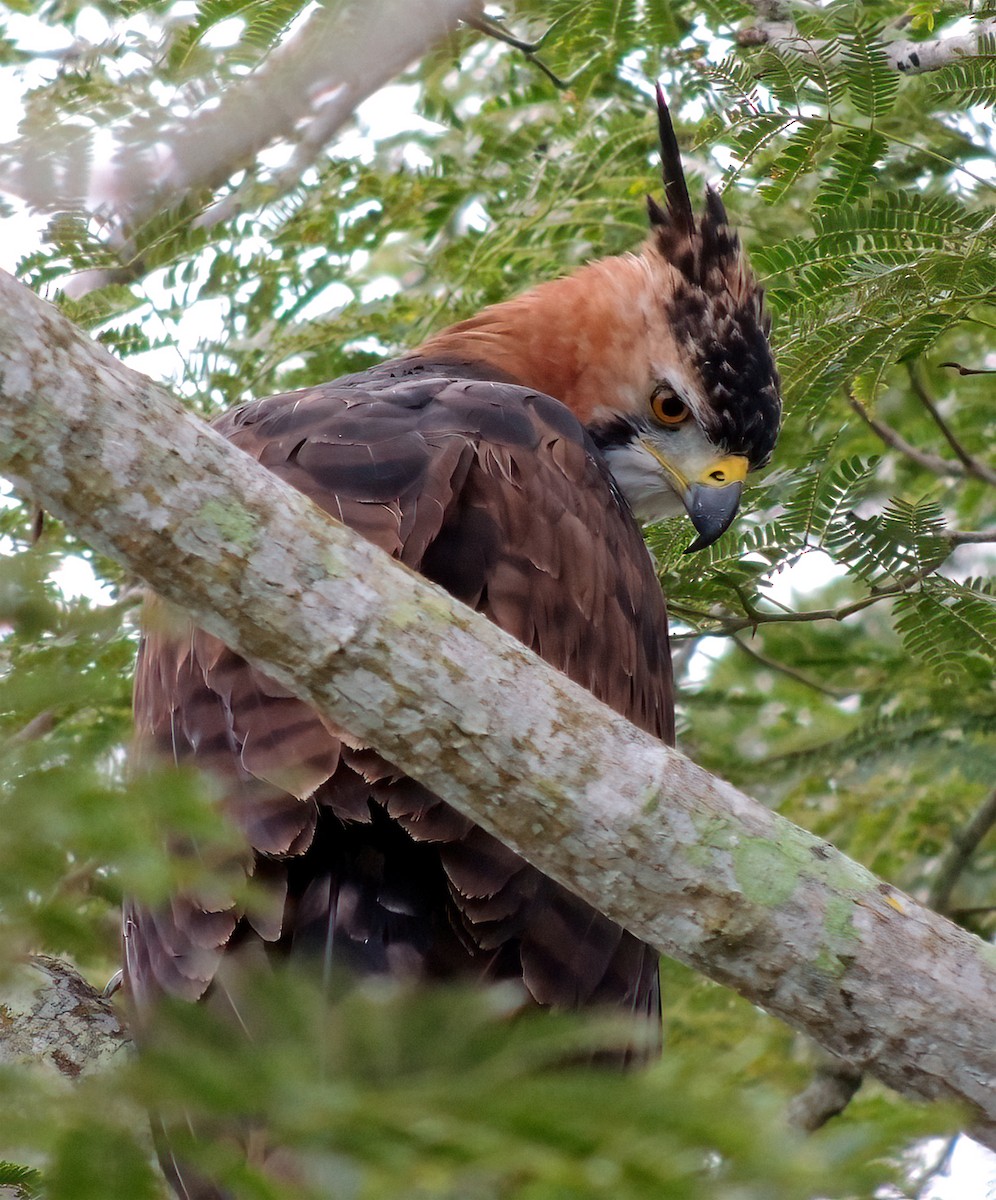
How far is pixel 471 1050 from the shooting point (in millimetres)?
1280

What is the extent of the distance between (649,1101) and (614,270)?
12.3ft

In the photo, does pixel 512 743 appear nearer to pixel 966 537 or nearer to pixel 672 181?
pixel 966 537

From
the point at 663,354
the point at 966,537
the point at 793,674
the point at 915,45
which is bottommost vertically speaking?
the point at 793,674

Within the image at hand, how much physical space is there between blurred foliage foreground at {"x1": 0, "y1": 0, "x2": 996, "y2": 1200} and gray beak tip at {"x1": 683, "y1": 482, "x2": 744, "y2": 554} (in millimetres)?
79

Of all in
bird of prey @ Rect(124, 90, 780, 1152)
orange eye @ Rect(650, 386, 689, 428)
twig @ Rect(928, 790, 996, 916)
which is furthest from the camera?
twig @ Rect(928, 790, 996, 916)

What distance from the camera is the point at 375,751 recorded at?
7.99 ft

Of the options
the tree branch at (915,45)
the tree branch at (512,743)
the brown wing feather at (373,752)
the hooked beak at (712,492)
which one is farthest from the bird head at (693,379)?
the tree branch at (512,743)

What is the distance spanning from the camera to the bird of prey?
2.60m

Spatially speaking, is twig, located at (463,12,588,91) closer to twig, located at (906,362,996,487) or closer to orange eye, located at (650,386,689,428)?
orange eye, located at (650,386,689,428)

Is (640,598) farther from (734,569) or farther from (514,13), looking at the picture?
(514,13)

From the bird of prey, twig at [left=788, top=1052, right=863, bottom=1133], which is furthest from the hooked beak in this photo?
twig at [left=788, top=1052, right=863, bottom=1133]

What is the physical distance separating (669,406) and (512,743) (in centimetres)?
245

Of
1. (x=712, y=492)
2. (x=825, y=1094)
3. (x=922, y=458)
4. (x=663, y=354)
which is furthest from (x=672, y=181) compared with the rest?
(x=825, y=1094)

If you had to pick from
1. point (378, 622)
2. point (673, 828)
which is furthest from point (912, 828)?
point (378, 622)
